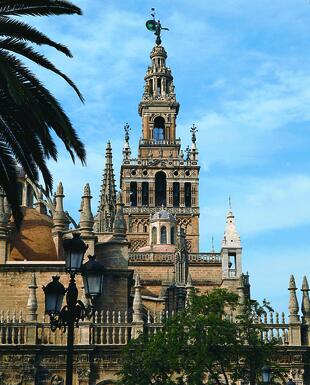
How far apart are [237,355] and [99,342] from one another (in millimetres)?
9823

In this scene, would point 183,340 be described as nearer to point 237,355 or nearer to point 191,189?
point 237,355

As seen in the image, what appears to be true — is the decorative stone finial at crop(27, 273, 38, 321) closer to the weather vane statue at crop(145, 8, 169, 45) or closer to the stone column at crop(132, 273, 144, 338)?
the stone column at crop(132, 273, 144, 338)

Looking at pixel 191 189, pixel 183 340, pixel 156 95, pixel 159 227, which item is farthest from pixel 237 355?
pixel 156 95

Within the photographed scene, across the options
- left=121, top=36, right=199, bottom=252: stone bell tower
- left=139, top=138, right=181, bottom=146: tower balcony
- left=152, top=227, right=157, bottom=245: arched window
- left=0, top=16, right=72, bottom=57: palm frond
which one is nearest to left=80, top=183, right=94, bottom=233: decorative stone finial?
left=0, top=16, right=72, bottom=57: palm frond

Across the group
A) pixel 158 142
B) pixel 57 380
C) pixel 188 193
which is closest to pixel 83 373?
pixel 57 380

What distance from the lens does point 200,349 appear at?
31.9m

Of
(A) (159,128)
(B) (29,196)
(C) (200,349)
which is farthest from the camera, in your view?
(A) (159,128)

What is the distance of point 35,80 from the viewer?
1912 cm

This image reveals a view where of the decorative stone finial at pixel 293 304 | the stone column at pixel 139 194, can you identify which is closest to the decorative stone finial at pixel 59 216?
the decorative stone finial at pixel 293 304

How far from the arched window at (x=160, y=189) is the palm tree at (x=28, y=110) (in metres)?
67.6

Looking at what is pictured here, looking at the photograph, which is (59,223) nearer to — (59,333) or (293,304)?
(59,333)

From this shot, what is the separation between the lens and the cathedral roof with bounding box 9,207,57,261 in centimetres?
4656

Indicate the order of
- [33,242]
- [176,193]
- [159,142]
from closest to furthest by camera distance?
[33,242] → [176,193] → [159,142]

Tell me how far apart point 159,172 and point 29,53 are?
229 feet
